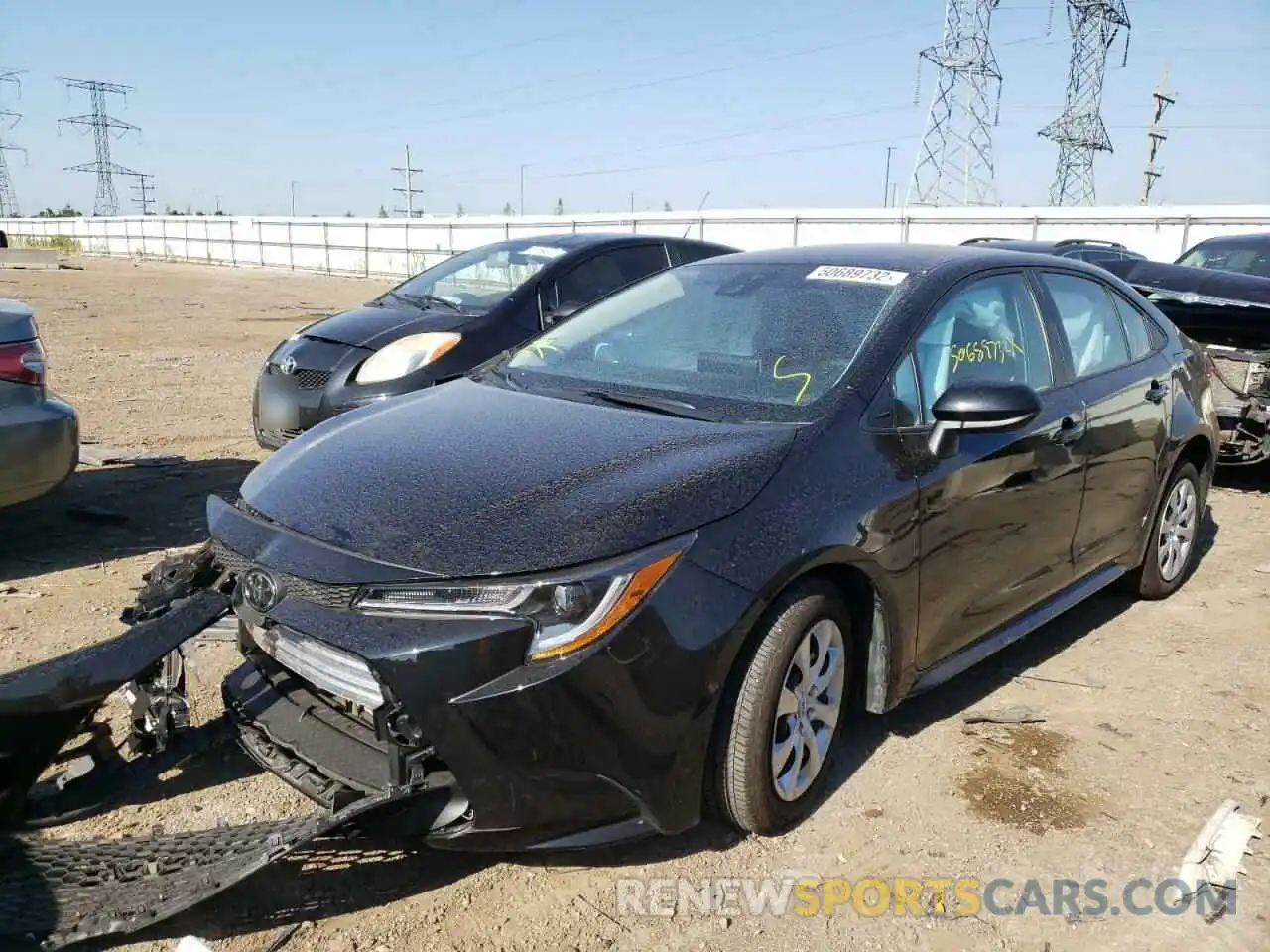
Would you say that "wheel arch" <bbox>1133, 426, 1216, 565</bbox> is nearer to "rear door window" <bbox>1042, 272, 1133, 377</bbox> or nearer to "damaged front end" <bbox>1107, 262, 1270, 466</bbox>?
"rear door window" <bbox>1042, 272, 1133, 377</bbox>

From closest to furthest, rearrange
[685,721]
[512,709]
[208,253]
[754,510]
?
[512,709] < [685,721] < [754,510] < [208,253]

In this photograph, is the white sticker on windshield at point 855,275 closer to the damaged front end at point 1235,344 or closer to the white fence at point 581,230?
the damaged front end at point 1235,344

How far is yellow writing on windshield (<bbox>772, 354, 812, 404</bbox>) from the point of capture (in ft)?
9.96

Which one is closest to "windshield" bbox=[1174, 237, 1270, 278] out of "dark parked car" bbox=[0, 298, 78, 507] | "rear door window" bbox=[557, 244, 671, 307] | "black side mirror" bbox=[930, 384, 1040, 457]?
"rear door window" bbox=[557, 244, 671, 307]

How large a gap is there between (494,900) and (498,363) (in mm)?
2037

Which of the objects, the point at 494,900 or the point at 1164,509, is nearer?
the point at 494,900

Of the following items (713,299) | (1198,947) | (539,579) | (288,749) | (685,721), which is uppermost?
(713,299)

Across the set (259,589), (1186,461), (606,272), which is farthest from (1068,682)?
(606,272)

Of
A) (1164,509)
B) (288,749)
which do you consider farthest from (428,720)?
(1164,509)

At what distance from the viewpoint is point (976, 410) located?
298cm

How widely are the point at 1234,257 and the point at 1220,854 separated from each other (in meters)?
9.52

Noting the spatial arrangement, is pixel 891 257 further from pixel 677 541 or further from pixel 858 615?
pixel 677 541

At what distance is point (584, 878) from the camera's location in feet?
8.62

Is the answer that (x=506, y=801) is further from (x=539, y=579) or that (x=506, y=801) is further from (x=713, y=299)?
(x=713, y=299)
